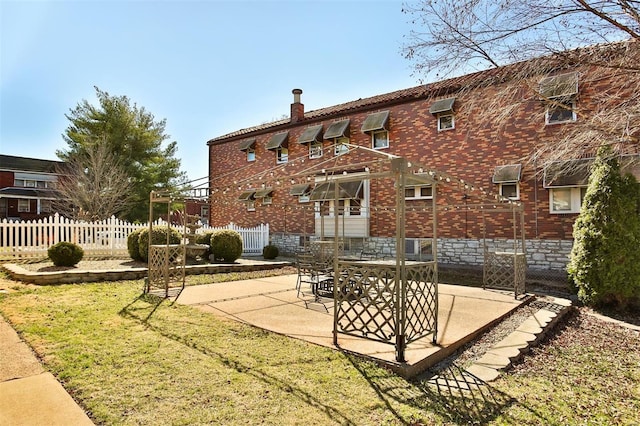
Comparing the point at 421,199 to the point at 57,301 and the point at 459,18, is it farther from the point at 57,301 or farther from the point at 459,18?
the point at 57,301

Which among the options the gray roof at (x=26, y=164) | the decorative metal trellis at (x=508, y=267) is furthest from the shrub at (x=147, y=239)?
the gray roof at (x=26, y=164)

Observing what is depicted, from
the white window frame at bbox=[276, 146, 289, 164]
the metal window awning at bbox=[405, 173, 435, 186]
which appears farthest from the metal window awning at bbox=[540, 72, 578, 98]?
the white window frame at bbox=[276, 146, 289, 164]

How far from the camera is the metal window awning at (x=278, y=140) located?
63.1 ft

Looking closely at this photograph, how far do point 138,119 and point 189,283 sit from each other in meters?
24.0

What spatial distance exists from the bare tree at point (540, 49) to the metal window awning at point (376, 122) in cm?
925

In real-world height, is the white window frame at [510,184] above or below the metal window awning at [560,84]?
below

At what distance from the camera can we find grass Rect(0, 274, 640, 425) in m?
3.26

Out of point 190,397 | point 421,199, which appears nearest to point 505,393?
point 190,397

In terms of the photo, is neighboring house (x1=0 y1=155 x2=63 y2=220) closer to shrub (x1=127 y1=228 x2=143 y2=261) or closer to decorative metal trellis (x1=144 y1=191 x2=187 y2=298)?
shrub (x1=127 y1=228 x2=143 y2=261)

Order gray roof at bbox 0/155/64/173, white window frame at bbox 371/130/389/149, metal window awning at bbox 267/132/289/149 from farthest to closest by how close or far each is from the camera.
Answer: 1. gray roof at bbox 0/155/64/173
2. metal window awning at bbox 267/132/289/149
3. white window frame at bbox 371/130/389/149

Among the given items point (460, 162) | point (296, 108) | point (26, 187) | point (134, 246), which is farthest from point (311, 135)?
point (26, 187)

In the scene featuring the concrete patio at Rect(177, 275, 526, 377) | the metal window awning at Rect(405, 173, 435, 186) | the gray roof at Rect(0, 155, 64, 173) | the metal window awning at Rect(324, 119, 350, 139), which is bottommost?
the concrete patio at Rect(177, 275, 526, 377)

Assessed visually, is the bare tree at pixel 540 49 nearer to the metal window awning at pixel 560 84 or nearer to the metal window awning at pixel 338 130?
the metal window awning at pixel 560 84

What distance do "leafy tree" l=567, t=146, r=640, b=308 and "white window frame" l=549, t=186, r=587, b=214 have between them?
408 cm
